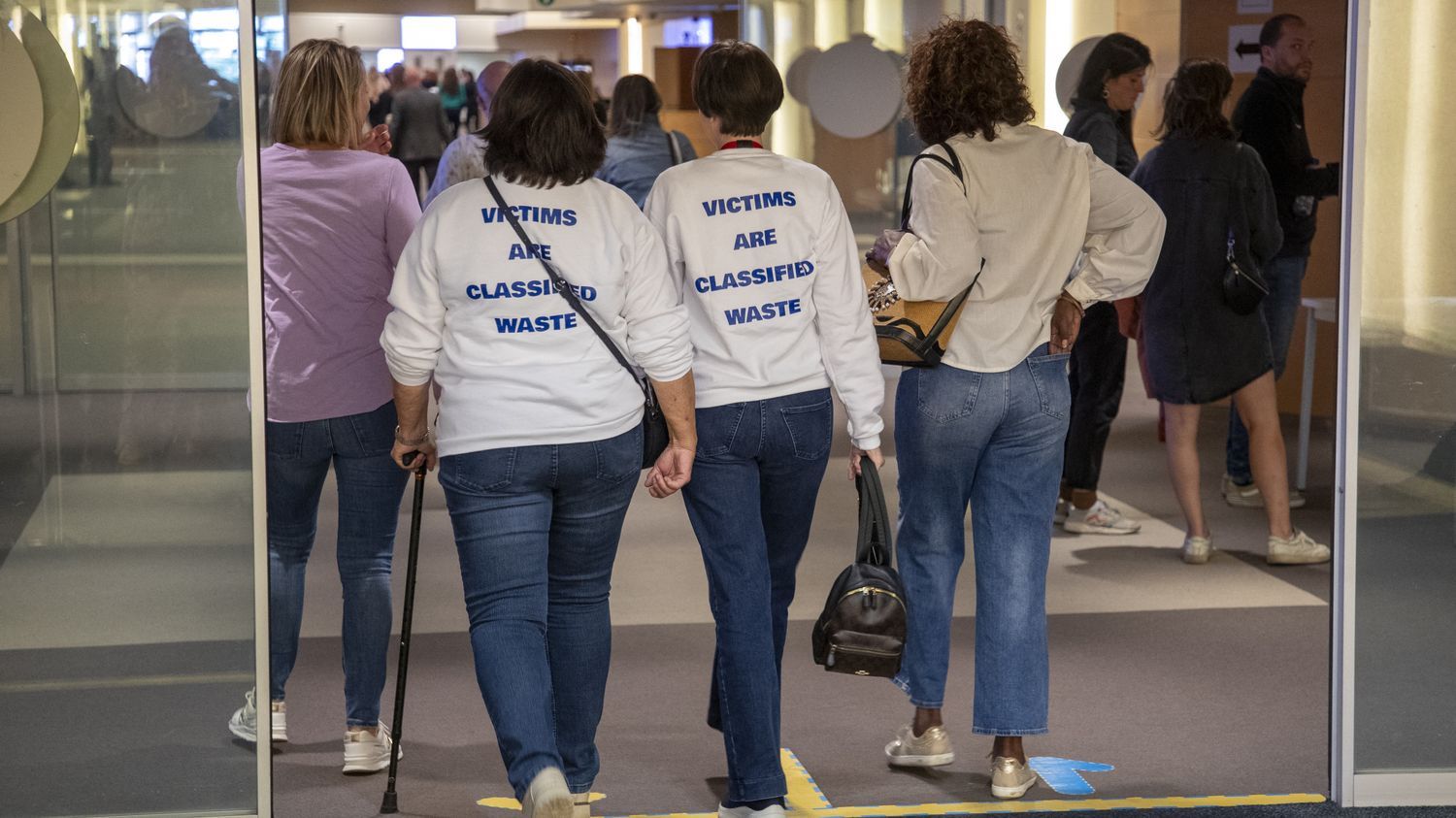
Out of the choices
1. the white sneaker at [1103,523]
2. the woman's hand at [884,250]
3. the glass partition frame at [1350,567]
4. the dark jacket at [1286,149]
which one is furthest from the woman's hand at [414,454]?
the dark jacket at [1286,149]

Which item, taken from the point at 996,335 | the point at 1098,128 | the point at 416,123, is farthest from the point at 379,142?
the point at 416,123

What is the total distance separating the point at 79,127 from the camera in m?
3.34

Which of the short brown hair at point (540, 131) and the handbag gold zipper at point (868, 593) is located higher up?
the short brown hair at point (540, 131)

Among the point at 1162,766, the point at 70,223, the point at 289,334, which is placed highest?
the point at 70,223

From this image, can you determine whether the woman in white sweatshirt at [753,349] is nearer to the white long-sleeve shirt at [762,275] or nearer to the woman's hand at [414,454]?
the white long-sleeve shirt at [762,275]

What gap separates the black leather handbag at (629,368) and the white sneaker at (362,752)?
1091 mm

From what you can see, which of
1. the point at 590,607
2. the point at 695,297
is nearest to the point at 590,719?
the point at 590,607

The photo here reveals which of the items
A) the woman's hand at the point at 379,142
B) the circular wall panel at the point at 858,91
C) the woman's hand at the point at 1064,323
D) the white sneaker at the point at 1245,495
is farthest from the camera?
the circular wall panel at the point at 858,91

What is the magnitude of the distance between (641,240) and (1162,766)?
1854 mm

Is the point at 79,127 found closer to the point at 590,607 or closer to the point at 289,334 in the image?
the point at 289,334

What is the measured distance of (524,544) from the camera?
321cm

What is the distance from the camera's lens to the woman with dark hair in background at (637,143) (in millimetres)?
7930

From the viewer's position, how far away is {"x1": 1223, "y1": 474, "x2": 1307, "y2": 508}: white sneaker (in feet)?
23.3

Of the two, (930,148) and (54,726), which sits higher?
(930,148)
